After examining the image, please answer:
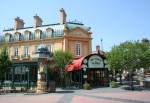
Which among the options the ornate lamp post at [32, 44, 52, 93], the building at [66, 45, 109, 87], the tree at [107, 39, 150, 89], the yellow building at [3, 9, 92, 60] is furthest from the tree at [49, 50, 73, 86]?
the tree at [107, 39, 150, 89]

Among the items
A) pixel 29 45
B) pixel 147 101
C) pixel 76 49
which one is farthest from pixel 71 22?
pixel 147 101

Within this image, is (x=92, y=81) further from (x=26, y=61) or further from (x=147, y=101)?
(x=147, y=101)

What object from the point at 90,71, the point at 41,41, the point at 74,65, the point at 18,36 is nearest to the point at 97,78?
the point at 90,71

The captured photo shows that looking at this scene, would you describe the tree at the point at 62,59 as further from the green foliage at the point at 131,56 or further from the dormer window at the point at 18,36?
the dormer window at the point at 18,36

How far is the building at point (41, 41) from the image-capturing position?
138 feet

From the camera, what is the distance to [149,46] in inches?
1256

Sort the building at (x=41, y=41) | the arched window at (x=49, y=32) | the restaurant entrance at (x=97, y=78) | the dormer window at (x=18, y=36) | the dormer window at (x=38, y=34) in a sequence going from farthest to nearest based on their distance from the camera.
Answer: the dormer window at (x=18, y=36) < the dormer window at (x=38, y=34) < the arched window at (x=49, y=32) < the building at (x=41, y=41) < the restaurant entrance at (x=97, y=78)

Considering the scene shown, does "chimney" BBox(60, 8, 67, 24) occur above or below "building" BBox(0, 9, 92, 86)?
above

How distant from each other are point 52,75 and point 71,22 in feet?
31.6

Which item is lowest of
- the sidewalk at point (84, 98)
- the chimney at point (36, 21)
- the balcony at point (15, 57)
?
the sidewalk at point (84, 98)

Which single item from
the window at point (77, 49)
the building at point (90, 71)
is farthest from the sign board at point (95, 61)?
the window at point (77, 49)

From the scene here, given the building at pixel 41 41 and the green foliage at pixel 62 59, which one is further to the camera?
the building at pixel 41 41

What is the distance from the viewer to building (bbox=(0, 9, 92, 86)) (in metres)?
42.2

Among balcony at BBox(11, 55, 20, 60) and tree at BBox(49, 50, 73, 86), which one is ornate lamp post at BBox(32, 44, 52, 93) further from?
balcony at BBox(11, 55, 20, 60)
